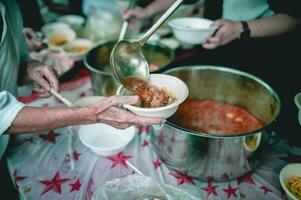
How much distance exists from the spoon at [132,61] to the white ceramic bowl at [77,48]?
4.24 ft

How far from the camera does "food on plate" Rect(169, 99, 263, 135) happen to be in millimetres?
2156

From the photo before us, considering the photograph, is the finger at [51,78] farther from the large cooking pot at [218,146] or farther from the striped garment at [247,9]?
the striped garment at [247,9]

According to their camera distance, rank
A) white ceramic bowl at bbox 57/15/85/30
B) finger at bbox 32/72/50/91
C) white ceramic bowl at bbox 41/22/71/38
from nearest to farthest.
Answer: finger at bbox 32/72/50/91 < white ceramic bowl at bbox 41/22/71/38 < white ceramic bowl at bbox 57/15/85/30

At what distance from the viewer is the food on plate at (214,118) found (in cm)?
216

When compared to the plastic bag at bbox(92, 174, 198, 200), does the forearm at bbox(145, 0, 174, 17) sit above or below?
above

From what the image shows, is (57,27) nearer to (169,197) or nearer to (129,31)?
(129,31)

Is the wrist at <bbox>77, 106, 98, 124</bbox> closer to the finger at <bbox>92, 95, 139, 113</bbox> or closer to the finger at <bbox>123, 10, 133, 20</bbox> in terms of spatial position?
the finger at <bbox>92, 95, 139, 113</bbox>

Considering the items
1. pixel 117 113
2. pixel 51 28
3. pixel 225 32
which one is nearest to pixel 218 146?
pixel 117 113

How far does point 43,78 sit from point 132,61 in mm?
657

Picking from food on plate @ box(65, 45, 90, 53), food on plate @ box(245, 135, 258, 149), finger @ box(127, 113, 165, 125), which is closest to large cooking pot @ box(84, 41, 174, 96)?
food on plate @ box(65, 45, 90, 53)

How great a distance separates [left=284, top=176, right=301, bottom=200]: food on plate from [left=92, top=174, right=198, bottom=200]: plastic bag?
531mm

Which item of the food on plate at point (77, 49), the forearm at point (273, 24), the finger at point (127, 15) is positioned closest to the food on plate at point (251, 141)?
the forearm at point (273, 24)

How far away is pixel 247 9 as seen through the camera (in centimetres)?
250

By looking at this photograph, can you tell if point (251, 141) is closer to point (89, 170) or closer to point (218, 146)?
point (218, 146)
